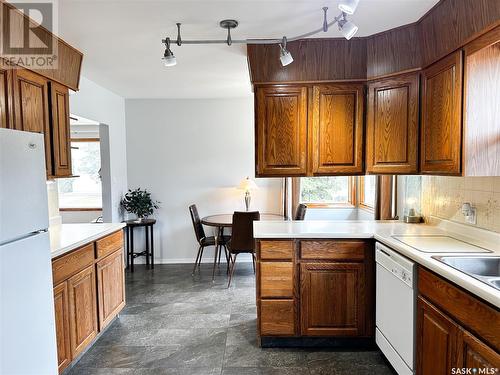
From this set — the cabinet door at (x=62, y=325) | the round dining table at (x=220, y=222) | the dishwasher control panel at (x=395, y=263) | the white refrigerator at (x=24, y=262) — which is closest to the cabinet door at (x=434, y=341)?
the dishwasher control panel at (x=395, y=263)

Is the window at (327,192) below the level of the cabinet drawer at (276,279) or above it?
above

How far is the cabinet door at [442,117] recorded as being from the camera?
197cm

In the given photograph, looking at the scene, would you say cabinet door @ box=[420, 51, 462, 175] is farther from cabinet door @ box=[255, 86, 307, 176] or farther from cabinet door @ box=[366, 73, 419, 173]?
cabinet door @ box=[255, 86, 307, 176]

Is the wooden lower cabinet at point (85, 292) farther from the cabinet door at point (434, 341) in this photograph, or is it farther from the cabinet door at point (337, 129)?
the cabinet door at point (434, 341)

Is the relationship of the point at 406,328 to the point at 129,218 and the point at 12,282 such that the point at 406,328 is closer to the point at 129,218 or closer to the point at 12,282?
the point at 12,282

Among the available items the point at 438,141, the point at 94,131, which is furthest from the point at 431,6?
the point at 94,131

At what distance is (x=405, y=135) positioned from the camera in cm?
253

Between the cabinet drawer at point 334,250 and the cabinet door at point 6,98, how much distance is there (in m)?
2.09

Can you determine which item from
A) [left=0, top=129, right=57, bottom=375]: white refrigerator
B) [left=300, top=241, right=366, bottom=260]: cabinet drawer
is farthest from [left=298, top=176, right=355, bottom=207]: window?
[left=0, top=129, right=57, bottom=375]: white refrigerator

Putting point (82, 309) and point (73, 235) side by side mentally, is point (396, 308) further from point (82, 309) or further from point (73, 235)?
point (73, 235)

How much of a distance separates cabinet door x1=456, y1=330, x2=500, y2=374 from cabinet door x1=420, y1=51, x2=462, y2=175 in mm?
972

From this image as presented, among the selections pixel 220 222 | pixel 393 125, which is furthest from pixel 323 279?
pixel 220 222

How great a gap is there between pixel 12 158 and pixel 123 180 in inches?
126

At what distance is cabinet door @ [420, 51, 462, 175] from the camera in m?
1.97
